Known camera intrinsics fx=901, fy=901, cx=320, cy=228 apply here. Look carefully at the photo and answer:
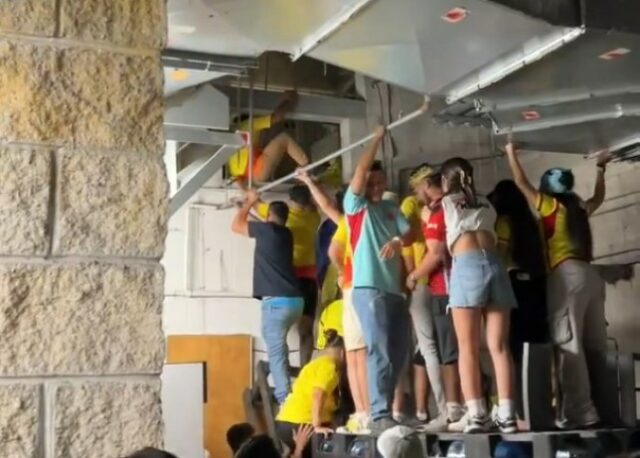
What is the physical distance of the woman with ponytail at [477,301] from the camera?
3.70 meters

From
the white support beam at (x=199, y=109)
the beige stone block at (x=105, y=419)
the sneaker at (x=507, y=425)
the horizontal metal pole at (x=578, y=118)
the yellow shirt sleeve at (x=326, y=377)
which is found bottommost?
the sneaker at (x=507, y=425)

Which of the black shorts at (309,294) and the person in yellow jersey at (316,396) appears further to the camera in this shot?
the black shorts at (309,294)

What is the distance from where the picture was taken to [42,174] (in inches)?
60.4

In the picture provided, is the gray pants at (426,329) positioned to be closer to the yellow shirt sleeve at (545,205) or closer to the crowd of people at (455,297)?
the crowd of people at (455,297)

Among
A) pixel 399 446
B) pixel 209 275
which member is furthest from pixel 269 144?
pixel 399 446

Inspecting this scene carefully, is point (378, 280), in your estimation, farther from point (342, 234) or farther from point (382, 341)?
point (342, 234)

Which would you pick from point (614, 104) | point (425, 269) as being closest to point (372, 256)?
point (425, 269)

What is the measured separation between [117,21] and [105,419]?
0.70 metres

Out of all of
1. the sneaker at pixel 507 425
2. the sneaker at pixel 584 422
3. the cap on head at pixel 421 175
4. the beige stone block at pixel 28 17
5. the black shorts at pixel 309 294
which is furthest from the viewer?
the black shorts at pixel 309 294

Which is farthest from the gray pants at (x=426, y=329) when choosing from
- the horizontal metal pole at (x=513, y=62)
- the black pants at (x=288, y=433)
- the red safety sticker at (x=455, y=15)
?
the red safety sticker at (x=455, y=15)

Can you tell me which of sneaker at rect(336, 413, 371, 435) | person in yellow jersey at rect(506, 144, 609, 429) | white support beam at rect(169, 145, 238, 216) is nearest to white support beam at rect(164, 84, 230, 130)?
white support beam at rect(169, 145, 238, 216)

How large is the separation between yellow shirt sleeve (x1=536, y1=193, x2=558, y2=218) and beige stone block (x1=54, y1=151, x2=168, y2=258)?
9.28 feet

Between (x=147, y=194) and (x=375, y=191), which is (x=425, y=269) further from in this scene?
(x=147, y=194)

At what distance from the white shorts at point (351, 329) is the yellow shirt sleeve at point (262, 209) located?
1490 millimetres
